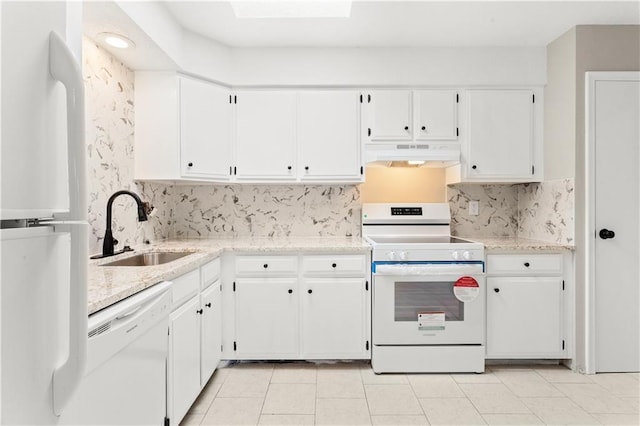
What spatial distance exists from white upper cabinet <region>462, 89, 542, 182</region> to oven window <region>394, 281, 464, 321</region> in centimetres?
94

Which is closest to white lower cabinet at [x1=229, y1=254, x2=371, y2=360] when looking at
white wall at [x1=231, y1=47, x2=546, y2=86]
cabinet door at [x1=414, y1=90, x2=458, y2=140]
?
cabinet door at [x1=414, y1=90, x2=458, y2=140]

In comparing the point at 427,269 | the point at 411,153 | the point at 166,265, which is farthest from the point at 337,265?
the point at 166,265

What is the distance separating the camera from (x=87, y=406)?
3.01ft

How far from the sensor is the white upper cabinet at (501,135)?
2.74 metres

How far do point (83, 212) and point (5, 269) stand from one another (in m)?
0.17

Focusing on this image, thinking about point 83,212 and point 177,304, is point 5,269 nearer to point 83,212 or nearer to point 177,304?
point 83,212

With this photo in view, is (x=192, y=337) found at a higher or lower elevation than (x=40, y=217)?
lower

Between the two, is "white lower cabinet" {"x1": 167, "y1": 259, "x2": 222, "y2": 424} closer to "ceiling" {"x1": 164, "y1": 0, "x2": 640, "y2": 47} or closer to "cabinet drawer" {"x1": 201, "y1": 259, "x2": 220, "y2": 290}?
"cabinet drawer" {"x1": 201, "y1": 259, "x2": 220, "y2": 290}

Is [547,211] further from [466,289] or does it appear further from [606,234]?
[466,289]

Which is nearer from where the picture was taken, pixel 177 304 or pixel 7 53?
pixel 7 53

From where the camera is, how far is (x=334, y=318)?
2475 mm

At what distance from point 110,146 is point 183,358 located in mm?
1439

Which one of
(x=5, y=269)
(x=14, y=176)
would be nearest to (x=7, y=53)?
(x=14, y=176)

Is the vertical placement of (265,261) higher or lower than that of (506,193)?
lower
